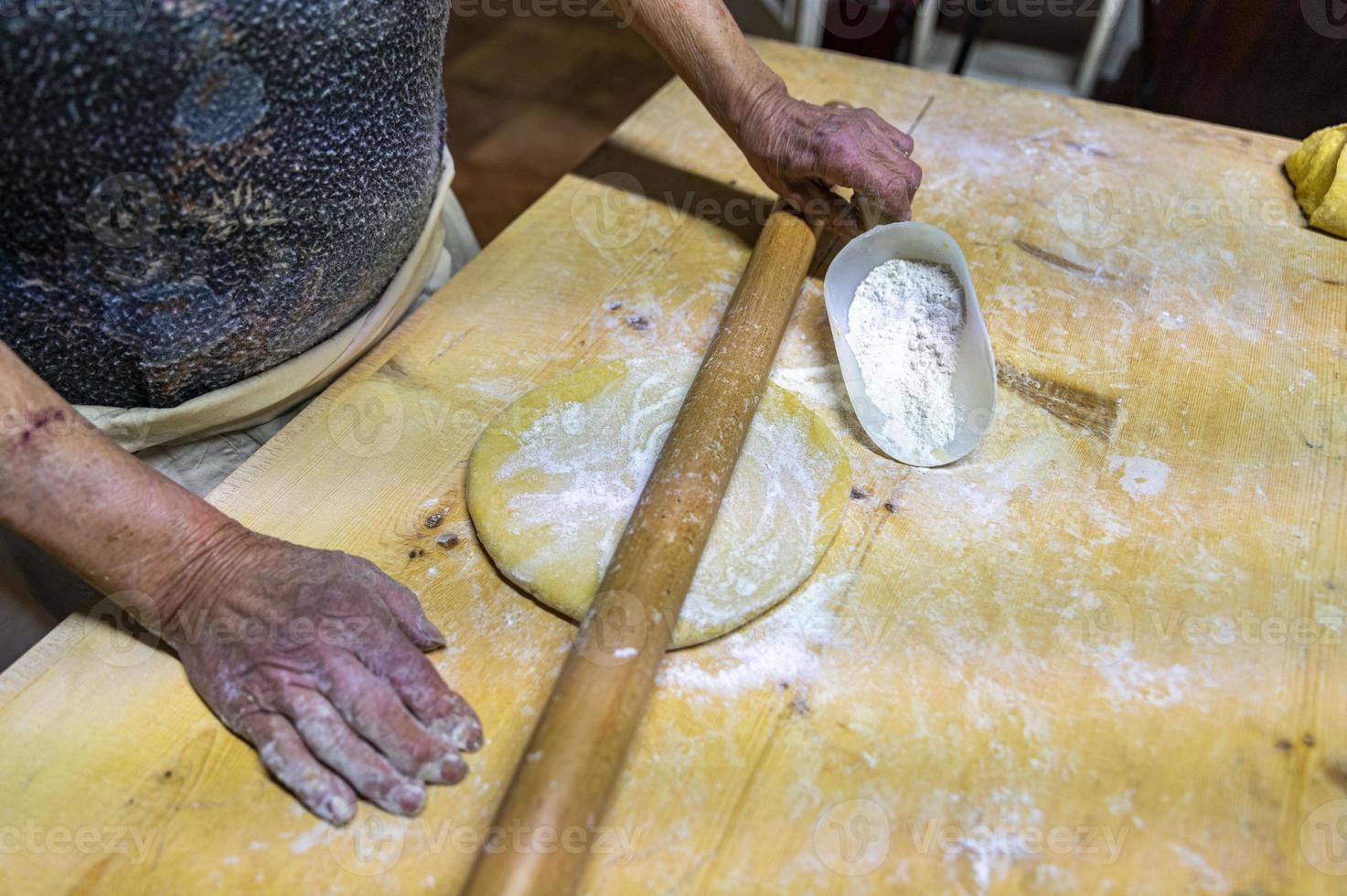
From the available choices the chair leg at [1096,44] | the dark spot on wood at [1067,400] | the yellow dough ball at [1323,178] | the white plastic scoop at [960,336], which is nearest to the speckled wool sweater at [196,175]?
the white plastic scoop at [960,336]

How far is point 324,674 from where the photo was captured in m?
0.78

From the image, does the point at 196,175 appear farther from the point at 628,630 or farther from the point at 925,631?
the point at 925,631

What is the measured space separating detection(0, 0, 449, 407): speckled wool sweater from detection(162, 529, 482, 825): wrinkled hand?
0.28m

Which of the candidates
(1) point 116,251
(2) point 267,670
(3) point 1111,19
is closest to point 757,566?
(2) point 267,670

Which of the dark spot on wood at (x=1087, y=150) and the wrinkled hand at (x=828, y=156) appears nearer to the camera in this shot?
the wrinkled hand at (x=828, y=156)

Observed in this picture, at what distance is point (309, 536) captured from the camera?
3.14 ft

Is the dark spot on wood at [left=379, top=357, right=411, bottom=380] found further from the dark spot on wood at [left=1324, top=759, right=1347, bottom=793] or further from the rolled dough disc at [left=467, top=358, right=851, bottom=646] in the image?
the dark spot on wood at [left=1324, top=759, right=1347, bottom=793]

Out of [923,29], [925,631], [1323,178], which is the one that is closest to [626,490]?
[925,631]

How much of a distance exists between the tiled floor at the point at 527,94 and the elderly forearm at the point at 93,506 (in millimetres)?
2199

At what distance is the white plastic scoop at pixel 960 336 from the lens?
103 centimetres

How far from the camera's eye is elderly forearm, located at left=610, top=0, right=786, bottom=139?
1.29m

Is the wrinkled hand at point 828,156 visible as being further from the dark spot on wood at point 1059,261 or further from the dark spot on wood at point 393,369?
the dark spot on wood at point 393,369

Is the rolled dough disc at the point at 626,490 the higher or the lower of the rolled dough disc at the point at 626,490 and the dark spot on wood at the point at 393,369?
the higher

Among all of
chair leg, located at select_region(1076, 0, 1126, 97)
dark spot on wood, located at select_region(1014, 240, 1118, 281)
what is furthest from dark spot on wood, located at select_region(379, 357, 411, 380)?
chair leg, located at select_region(1076, 0, 1126, 97)
